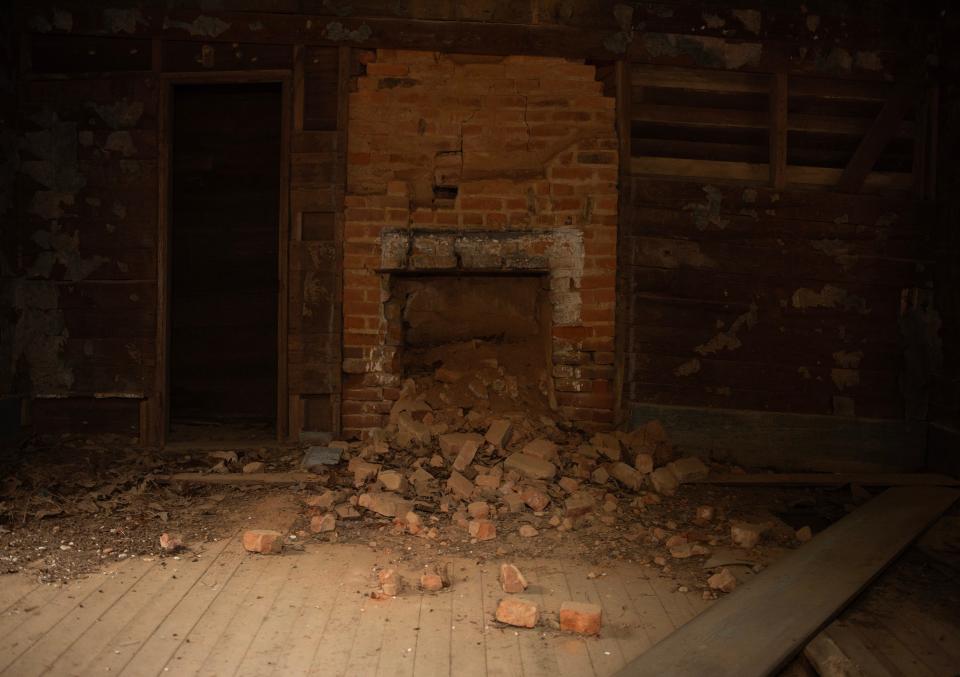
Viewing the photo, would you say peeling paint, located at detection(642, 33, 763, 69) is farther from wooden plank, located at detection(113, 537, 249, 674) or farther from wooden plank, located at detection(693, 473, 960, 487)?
wooden plank, located at detection(113, 537, 249, 674)

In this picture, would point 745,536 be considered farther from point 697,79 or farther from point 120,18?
point 120,18

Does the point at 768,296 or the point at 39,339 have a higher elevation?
the point at 768,296

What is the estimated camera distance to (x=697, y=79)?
18.0 ft

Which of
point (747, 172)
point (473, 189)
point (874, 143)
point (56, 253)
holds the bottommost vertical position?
point (56, 253)

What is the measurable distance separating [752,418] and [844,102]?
7.16 feet

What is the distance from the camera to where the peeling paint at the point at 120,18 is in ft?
17.3

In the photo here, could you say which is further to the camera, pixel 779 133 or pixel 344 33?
pixel 779 133

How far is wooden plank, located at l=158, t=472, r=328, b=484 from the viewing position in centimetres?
A: 475

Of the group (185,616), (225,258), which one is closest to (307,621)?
(185,616)

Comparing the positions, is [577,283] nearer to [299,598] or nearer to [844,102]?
[844,102]

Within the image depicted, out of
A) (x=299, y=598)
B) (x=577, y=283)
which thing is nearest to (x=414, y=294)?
(x=577, y=283)

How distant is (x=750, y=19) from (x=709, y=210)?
127 centimetres

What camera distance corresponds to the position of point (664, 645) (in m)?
2.87

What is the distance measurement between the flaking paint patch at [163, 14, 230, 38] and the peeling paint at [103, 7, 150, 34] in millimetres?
162
